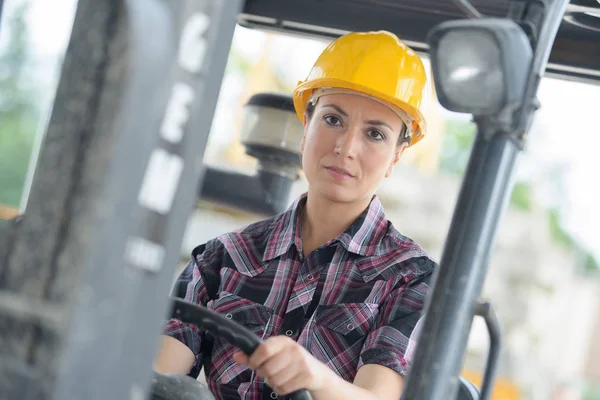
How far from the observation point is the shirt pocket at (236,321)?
8.82 ft

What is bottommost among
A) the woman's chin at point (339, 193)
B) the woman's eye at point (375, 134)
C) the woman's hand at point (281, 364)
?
the woman's hand at point (281, 364)

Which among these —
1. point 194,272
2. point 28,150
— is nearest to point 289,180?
point 194,272

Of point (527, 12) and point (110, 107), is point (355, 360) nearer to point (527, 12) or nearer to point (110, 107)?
point (527, 12)

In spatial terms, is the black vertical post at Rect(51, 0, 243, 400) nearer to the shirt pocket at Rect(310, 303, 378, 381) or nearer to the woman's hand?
the woman's hand

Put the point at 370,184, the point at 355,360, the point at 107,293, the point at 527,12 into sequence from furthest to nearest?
the point at 370,184
the point at 355,360
the point at 527,12
the point at 107,293

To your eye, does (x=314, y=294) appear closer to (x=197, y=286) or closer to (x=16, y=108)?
(x=197, y=286)

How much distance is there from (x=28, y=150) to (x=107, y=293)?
47 cm

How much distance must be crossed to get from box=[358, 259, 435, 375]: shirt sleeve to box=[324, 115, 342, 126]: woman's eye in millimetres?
495

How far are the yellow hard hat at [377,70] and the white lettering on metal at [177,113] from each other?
1.65 m

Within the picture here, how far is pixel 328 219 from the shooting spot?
2848 mm

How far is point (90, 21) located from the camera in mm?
1177

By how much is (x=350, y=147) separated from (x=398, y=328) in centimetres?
52

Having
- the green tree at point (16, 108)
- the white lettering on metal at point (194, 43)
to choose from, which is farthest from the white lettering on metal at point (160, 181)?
the green tree at point (16, 108)

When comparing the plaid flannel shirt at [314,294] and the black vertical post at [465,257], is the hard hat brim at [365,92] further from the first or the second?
the black vertical post at [465,257]
